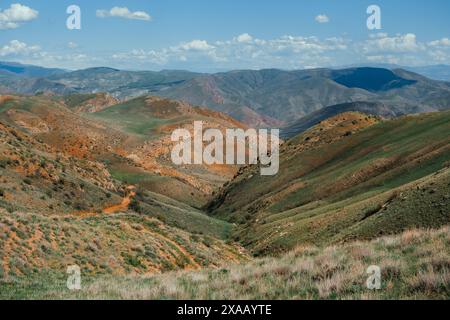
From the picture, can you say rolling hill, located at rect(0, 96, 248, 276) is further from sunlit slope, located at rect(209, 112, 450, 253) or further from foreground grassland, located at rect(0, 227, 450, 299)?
sunlit slope, located at rect(209, 112, 450, 253)

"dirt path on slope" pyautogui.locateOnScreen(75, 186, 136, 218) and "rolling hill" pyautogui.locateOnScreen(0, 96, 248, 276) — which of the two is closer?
"rolling hill" pyautogui.locateOnScreen(0, 96, 248, 276)

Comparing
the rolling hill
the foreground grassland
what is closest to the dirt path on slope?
the rolling hill

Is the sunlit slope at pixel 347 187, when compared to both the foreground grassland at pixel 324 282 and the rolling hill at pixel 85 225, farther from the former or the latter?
the foreground grassland at pixel 324 282

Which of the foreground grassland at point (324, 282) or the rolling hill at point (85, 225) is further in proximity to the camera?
the rolling hill at point (85, 225)

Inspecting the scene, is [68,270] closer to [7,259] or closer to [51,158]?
A: [7,259]

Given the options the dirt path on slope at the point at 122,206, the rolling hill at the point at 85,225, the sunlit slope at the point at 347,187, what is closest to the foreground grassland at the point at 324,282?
the rolling hill at the point at 85,225

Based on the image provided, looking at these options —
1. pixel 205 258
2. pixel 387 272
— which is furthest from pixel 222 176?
pixel 387 272
